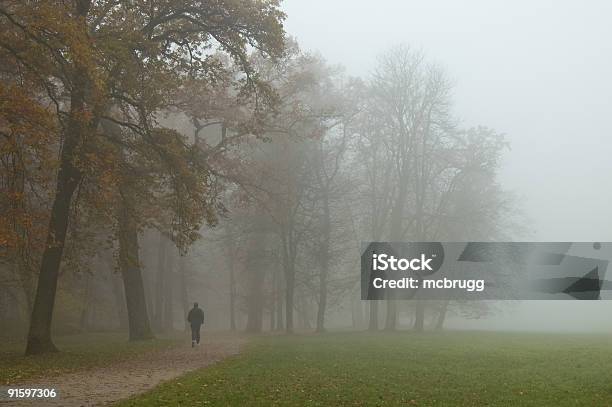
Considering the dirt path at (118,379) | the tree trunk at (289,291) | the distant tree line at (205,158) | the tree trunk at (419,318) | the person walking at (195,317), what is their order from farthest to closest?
the tree trunk at (419,318) → the tree trunk at (289,291) → the person walking at (195,317) → the distant tree line at (205,158) → the dirt path at (118,379)

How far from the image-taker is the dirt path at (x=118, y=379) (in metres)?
11.8

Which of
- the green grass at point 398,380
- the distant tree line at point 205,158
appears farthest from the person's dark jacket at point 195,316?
the green grass at point 398,380

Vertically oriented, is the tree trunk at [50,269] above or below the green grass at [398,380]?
above

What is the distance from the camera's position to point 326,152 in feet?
124

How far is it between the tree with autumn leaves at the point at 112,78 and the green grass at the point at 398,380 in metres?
6.07

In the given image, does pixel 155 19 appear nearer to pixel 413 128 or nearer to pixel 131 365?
pixel 131 365

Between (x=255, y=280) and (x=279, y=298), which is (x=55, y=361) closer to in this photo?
(x=255, y=280)

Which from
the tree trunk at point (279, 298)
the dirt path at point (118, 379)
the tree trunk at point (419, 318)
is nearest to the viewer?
the dirt path at point (118, 379)

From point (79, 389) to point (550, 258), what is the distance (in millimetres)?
31997

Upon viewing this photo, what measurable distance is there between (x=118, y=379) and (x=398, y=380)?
7.06m

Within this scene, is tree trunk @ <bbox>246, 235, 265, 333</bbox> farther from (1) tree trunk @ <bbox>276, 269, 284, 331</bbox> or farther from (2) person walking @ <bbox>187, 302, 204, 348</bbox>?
(2) person walking @ <bbox>187, 302, 204, 348</bbox>

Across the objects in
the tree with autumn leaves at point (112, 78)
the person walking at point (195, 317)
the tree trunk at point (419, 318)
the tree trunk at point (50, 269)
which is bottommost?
the tree trunk at point (419, 318)

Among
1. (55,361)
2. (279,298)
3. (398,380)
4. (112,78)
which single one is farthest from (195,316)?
(279,298)

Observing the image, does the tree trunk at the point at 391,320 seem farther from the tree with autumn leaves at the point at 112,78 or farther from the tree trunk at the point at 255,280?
the tree with autumn leaves at the point at 112,78
